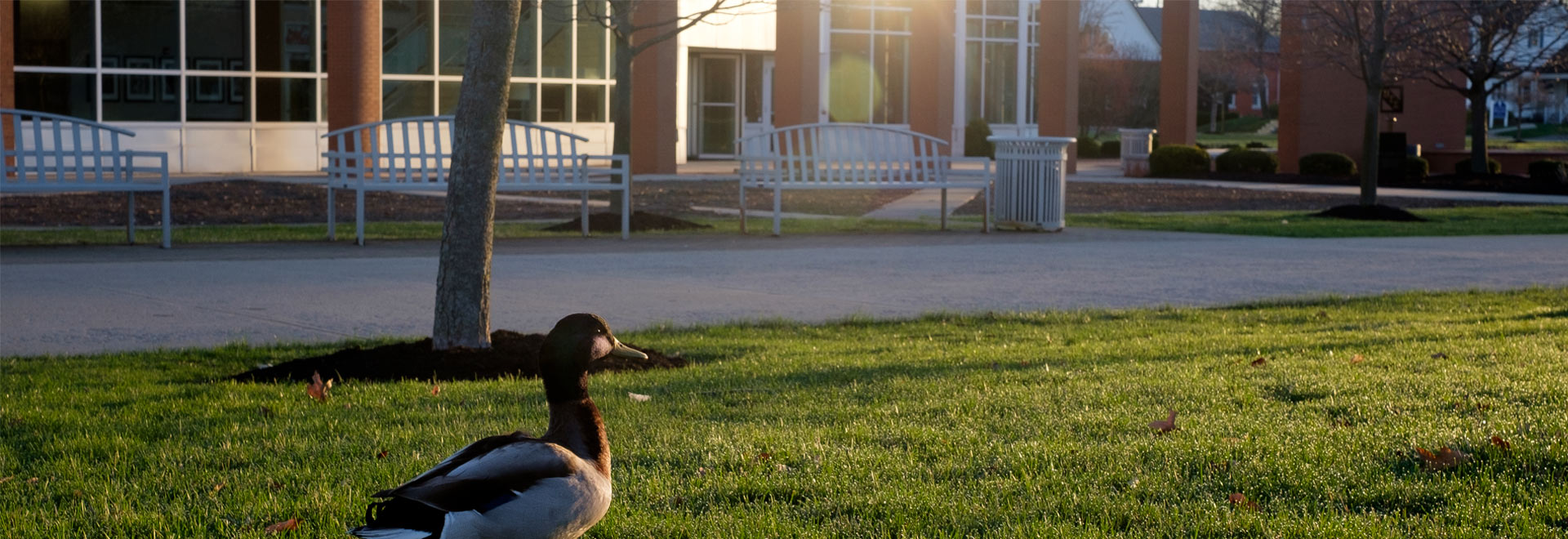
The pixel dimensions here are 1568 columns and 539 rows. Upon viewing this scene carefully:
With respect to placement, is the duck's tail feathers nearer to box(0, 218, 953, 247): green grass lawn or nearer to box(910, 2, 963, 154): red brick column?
box(0, 218, 953, 247): green grass lawn

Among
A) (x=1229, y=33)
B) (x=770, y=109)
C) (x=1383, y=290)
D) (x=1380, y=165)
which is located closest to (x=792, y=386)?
(x=1383, y=290)

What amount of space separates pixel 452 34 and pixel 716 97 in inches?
415

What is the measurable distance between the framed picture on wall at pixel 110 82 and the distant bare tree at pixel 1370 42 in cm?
1817

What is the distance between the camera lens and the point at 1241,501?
3797 millimetres

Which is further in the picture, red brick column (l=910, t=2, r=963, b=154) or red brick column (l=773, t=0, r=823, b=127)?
red brick column (l=910, t=2, r=963, b=154)

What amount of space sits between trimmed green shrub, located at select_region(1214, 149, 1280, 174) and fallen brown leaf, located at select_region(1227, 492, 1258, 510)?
2825cm

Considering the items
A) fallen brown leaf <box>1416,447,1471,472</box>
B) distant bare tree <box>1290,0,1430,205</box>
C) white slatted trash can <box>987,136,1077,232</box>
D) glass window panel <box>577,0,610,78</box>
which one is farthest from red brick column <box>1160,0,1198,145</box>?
fallen brown leaf <box>1416,447,1471,472</box>

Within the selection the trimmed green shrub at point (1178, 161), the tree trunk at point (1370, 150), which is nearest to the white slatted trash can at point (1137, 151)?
the trimmed green shrub at point (1178, 161)

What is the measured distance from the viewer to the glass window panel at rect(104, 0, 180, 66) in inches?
966

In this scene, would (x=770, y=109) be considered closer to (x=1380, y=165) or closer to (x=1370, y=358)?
(x=1380, y=165)

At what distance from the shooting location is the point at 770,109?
37812 millimetres

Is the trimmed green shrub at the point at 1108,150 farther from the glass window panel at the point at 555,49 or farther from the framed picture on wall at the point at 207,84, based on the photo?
the framed picture on wall at the point at 207,84

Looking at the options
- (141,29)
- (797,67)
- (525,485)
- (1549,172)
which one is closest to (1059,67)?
(797,67)

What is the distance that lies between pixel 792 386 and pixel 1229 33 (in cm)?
7275
